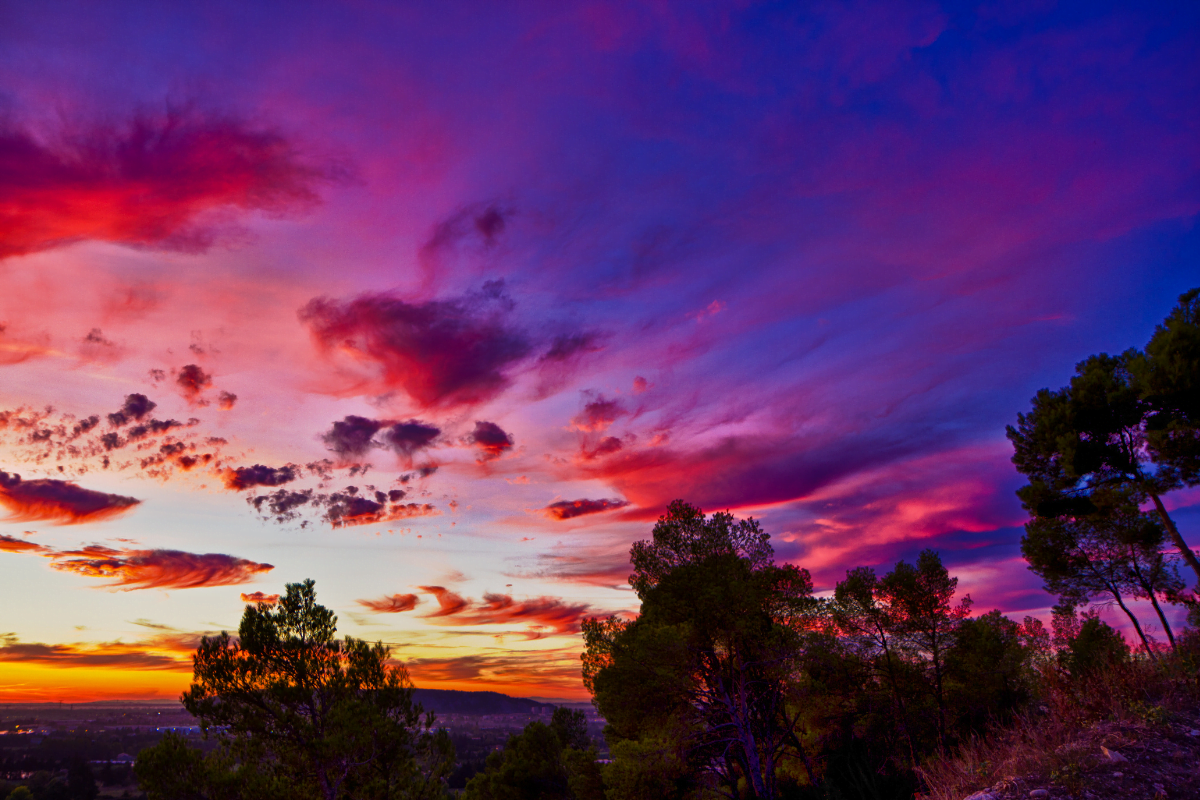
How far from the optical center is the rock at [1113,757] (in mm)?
7441

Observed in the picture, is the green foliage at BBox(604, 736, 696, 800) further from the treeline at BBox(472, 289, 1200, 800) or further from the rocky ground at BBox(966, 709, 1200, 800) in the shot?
the rocky ground at BBox(966, 709, 1200, 800)

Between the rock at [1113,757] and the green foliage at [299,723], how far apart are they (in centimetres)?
2238

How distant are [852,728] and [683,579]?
41.9 feet

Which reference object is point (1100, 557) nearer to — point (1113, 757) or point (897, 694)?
point (897, 694)

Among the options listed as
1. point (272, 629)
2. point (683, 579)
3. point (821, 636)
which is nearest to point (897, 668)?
point (821, 636)

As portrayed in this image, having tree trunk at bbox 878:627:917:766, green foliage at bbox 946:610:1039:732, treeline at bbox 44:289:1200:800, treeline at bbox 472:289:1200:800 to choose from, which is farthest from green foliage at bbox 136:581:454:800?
green foliage at bbox 946:610:1039:732

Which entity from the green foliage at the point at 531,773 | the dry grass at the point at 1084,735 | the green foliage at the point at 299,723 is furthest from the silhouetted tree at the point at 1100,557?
the green foliage at the point at 299,723

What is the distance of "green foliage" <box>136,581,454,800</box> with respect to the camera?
21.2 m

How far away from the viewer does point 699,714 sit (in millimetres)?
20172

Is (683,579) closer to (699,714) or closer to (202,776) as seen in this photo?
(699,714)

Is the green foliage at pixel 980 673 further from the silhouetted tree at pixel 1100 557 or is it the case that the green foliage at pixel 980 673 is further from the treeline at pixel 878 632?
the silhouetted tree at pixel 1100 557

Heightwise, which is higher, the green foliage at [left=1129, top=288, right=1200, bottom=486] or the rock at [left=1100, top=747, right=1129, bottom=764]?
the green foliage at [left=1129, top=288, right=1200, bottom=486]

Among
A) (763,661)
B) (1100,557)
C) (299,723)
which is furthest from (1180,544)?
(299,723)

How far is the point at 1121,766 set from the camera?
289 inches
